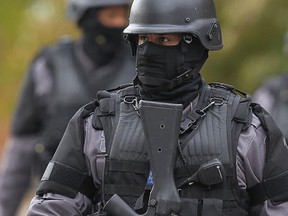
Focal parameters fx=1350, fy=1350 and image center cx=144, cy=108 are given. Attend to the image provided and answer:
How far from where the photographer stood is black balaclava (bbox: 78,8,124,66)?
9.55m

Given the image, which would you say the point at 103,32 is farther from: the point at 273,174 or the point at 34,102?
the point at 273,174

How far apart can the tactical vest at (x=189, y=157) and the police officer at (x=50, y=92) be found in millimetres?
2926

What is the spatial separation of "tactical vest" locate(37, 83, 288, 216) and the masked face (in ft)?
Result: 11.2

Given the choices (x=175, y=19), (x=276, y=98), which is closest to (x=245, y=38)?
(x=276, y=98)

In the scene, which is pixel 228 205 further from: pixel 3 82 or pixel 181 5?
pixel 3 82

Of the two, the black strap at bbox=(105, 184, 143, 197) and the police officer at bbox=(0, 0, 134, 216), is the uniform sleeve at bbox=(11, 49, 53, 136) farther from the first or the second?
the black strap at bbox=(105, 184, 143, 197)

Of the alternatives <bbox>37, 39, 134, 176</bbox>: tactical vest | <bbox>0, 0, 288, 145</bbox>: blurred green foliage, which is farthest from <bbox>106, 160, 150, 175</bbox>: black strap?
<bbox>0, 0, 288, 145</bbox>: blurred green foliage

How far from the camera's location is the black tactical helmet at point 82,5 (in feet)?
31.7

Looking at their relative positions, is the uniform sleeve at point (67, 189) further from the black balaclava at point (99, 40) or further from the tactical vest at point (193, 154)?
the black balaclava at point (99, 40)

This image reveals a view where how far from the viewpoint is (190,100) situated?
611 cm

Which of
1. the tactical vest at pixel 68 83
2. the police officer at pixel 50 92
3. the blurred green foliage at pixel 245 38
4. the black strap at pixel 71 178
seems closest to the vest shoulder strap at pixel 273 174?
the black strap at pixel 71 178

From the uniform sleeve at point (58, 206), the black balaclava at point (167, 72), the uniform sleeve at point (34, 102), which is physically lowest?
the uniform sleeve at point (34, 102)

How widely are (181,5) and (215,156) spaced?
730 mm

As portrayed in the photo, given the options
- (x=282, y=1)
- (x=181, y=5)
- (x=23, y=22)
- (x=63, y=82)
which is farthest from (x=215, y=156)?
(x=23, y=22)
